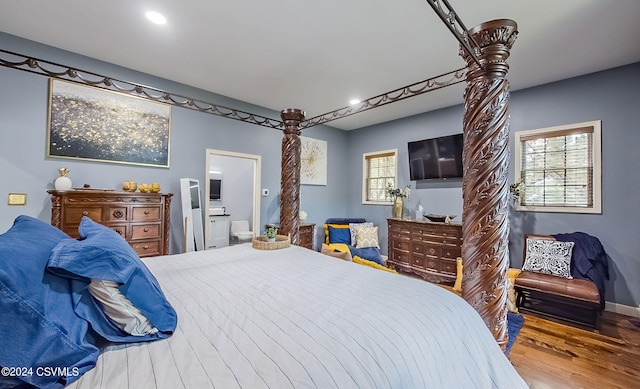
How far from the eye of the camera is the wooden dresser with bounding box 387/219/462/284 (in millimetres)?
3934

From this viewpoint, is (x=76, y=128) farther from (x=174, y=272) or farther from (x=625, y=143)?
(x=625, y=143)

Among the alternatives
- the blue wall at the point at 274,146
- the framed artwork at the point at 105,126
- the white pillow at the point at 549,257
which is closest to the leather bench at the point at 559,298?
the white pillow at the point at 549,257

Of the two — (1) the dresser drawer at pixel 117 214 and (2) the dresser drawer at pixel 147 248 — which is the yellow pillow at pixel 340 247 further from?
(1) the dresser drawer at pixel 117 214

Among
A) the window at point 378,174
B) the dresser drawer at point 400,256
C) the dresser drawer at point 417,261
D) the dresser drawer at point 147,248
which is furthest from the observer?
the window at point 378,174

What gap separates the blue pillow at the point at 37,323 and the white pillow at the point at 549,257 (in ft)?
13.8

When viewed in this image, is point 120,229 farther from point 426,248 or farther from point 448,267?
point 448,267

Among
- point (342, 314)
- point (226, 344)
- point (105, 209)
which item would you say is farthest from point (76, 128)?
point (342, 314)

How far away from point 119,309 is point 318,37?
2731 millimetres

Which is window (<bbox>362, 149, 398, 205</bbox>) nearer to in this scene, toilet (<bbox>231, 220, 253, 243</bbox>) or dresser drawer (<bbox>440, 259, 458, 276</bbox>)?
dresser drawer (<bbox>440, 259, 458, 276</bbox>)

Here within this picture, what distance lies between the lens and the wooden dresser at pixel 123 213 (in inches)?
101

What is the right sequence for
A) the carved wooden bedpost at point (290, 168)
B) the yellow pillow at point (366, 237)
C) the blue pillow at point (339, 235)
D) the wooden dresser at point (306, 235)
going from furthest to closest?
the blue pillow at point (339, 235), the yellow pillow at point (366, 237), the wooden dresser at point (306, 235), the carved wooden bedpost at point (290, 168)

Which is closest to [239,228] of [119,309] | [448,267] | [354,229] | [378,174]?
[354,229]

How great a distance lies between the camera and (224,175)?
671cm

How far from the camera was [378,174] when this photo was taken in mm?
5688
